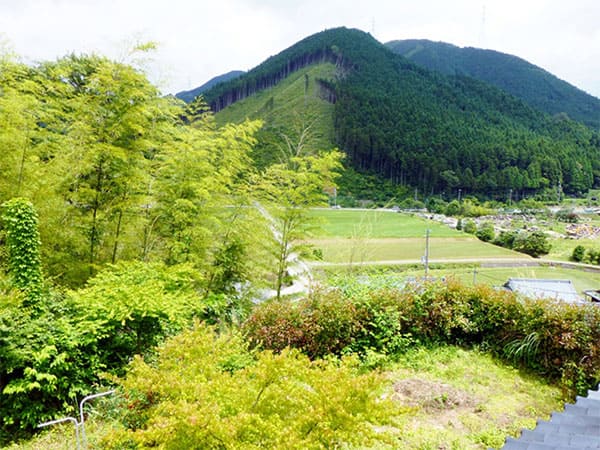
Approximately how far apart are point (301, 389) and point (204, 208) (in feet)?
15.4

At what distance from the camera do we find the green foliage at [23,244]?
13.7ft

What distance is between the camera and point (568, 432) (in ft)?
7.82

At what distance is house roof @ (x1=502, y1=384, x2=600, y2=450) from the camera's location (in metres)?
2.16

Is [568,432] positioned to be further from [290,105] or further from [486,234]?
[290,105]

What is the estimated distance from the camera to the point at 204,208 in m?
6.53

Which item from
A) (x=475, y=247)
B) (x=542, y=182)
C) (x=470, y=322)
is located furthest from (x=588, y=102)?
(x=470, y=322)

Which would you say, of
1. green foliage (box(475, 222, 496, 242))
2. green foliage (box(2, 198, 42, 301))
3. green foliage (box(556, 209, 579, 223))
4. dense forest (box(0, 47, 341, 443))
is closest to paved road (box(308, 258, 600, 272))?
green foliage (box(475, 222, 496, 242))

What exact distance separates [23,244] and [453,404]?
559 centimetres

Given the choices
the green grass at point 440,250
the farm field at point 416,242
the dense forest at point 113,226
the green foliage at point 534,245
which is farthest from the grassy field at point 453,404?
the green foliage at point 534,245

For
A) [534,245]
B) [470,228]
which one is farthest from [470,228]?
[534,245]

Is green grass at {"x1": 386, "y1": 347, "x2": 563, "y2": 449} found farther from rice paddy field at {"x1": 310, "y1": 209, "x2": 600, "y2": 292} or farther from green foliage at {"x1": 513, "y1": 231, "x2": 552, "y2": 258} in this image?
green foliage at {"x1": 513, "y1": 231, "x2": 552, "y2": 258}

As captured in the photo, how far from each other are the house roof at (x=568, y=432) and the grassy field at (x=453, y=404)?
916 millimetres

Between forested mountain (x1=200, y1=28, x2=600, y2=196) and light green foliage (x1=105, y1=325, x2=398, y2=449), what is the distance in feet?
189

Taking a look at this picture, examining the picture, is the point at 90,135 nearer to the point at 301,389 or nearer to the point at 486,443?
the point at 301,389
